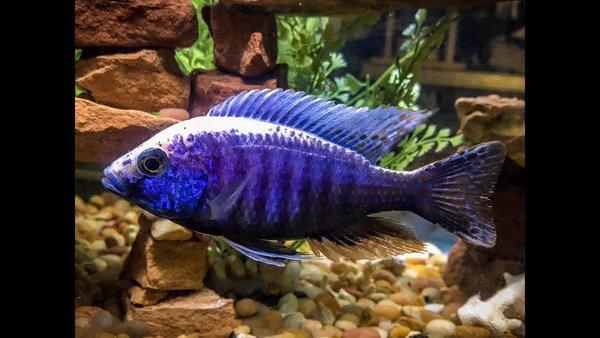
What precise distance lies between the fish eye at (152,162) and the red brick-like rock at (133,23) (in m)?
0.67

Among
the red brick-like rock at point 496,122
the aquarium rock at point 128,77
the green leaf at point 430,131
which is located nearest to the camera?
the aquarium rock at point 128,77

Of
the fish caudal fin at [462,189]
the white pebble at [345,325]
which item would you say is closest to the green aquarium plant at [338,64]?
the white pebble at [345,325]

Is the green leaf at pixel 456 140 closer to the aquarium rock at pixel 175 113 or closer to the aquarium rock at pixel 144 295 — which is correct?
the aquarium rock at pixel 175 113

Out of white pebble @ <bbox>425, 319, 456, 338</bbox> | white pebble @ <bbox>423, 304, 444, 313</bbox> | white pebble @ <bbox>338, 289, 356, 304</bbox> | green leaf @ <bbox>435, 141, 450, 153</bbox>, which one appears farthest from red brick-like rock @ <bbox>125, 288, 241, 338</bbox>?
green leaf @ <bbox>435, 141, 450, 153</bbox>

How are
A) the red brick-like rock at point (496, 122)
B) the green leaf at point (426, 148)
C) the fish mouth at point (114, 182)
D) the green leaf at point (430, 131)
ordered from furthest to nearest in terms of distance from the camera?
the green leaf at point (430, 131), the green leaf at point (426, 148), the red brick-like rock at point (496, 122), the fish mouth at point (114, 182)

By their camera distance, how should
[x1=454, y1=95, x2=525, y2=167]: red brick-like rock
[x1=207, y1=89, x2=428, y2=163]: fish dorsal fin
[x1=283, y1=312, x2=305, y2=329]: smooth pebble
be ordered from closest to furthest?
1. [x1=207, y1=89, x2=428, y2=163]: fish dorsal fin
2. [x1=283, y1=312, x2=305, y2=329]: smooth pebble
3. [x1=454, y1=95, x2=525, y2=167]: red brick-like rock

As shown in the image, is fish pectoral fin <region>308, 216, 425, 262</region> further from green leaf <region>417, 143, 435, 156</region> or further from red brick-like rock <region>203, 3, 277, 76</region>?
green leaf <region>417, 143, 435, 156</region>

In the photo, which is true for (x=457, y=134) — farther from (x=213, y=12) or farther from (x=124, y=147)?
(x=124, y=147)

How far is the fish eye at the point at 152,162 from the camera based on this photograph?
1231 mm

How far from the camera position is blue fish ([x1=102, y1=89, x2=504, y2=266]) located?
1249 mm

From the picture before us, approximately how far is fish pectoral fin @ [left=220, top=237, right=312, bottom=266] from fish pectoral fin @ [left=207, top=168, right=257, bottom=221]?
0.07 meters
